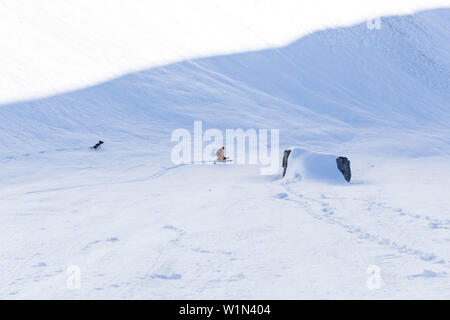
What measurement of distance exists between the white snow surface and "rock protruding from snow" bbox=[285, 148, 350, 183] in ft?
0.17

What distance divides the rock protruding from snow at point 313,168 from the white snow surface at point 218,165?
0.17ft

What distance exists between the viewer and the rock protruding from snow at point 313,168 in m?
10.4

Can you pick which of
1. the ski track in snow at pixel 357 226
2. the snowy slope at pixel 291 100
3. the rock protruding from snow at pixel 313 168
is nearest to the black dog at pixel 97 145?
the snowy slope at pixel 291 100

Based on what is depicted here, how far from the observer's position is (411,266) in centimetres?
500

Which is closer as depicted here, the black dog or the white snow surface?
the white snow surface

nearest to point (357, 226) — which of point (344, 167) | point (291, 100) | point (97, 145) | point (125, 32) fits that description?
point (344, 167)

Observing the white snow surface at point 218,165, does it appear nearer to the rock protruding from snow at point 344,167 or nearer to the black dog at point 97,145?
the rock protruding from snow at point 344,167

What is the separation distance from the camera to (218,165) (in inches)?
497

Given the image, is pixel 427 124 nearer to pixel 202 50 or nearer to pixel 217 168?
pixel 202 50

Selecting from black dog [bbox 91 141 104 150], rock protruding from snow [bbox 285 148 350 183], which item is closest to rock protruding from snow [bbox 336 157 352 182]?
rock protruding from snow [bbox 285 148 350 183]

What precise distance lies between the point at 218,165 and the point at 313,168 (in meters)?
2.92

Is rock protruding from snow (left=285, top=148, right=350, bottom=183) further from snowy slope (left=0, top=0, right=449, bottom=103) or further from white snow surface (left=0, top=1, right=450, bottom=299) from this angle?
snowy slope (left=0, top=0, right=449, bottom=103)

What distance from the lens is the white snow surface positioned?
497 cm

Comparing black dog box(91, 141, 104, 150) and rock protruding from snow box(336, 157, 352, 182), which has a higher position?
black dog box(91, 141, 104, 150)
